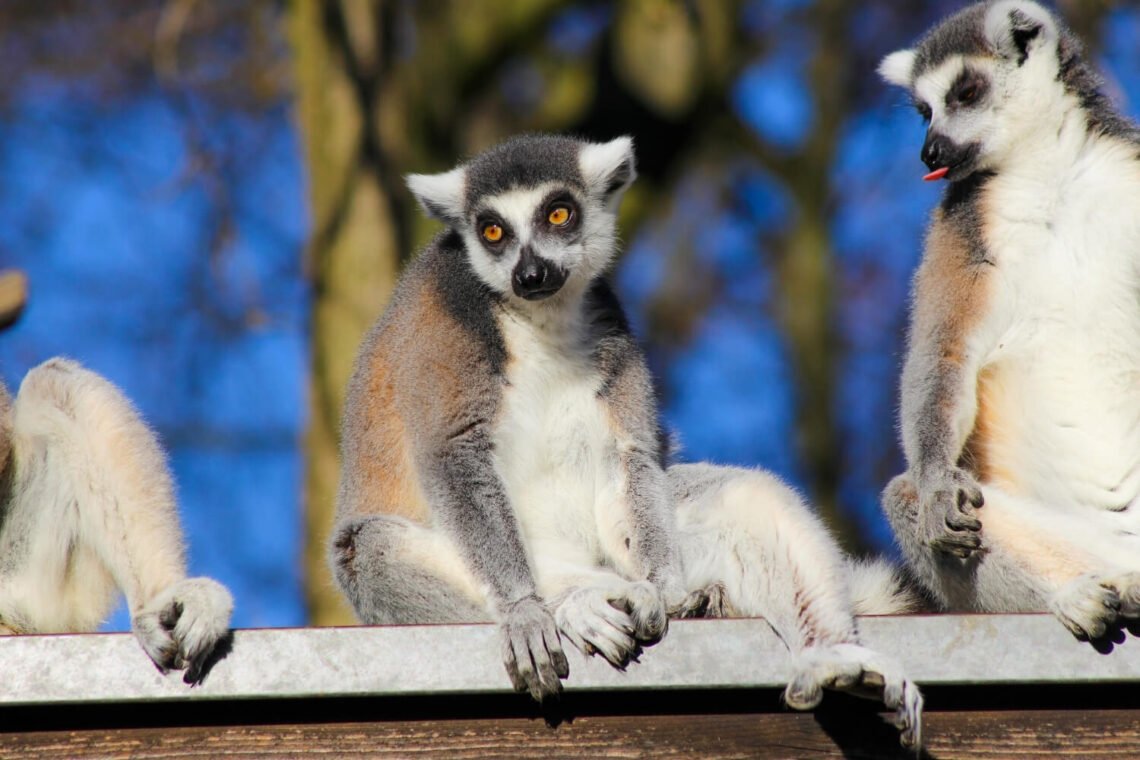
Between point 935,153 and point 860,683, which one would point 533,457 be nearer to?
point 860,683

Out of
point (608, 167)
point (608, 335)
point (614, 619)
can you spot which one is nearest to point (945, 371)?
point (608, 335)

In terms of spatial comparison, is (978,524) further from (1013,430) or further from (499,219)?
(499,219)

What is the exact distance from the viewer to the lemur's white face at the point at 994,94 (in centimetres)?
416

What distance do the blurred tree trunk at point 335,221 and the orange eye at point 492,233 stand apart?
2.76 m

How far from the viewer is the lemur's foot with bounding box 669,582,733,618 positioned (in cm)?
370

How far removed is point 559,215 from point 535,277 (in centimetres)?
40

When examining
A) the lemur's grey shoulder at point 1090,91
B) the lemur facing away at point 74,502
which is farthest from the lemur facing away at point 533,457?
the lemur's grey shoulder at point 1090,91

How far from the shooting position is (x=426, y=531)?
4031 mm

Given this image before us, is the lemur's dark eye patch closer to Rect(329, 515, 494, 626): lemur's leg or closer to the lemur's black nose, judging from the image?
the lemur's black nose

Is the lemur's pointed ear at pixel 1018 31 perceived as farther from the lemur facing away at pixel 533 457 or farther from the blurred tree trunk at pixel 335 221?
the blurred tree trunk at pixel 335 221

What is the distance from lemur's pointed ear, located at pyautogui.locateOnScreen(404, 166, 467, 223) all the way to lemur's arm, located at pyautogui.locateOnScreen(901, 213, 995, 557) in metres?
1.56

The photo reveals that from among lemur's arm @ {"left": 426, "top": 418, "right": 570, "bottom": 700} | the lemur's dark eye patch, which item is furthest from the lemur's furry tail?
the lemur's dark eye patch

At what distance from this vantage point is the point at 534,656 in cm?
302

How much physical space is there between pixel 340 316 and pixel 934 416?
406 centimetres
